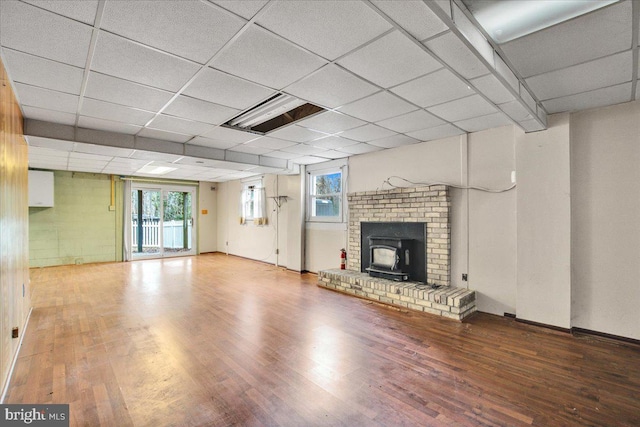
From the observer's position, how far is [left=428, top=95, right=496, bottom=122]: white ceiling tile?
311 cm

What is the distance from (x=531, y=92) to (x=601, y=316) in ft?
8.50

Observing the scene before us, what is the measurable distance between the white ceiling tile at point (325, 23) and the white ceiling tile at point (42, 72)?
177 centimetres

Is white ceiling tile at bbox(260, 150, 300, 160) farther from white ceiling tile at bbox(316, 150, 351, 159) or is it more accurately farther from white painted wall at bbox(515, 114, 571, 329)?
white painted wall at bbox(515, 114, 571, 329)

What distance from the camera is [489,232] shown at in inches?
161

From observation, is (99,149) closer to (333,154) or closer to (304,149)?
(304,149)

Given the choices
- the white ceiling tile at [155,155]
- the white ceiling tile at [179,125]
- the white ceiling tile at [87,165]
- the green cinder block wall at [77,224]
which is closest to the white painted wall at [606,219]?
the white ceiling tile at [179,125]

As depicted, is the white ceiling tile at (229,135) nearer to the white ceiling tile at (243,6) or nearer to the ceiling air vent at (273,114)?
the ceiling air vent at (273,114)

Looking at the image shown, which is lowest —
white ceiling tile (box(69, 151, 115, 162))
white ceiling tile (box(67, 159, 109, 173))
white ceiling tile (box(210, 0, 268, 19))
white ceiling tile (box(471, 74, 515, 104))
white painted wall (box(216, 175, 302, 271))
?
white painted wall (box(216, 175, 302, 271))

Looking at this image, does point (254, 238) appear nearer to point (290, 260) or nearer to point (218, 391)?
point (290, 260)

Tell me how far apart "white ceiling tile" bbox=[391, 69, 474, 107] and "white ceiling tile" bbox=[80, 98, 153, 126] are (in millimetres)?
2854

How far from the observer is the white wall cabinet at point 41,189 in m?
6.98

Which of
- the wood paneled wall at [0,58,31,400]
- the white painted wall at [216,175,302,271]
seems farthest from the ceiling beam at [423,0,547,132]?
the white painted wall at [216,175,302,271]

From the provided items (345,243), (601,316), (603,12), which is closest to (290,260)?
(345,243)

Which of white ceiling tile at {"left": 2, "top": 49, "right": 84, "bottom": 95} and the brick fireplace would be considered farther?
the brick fireplace
